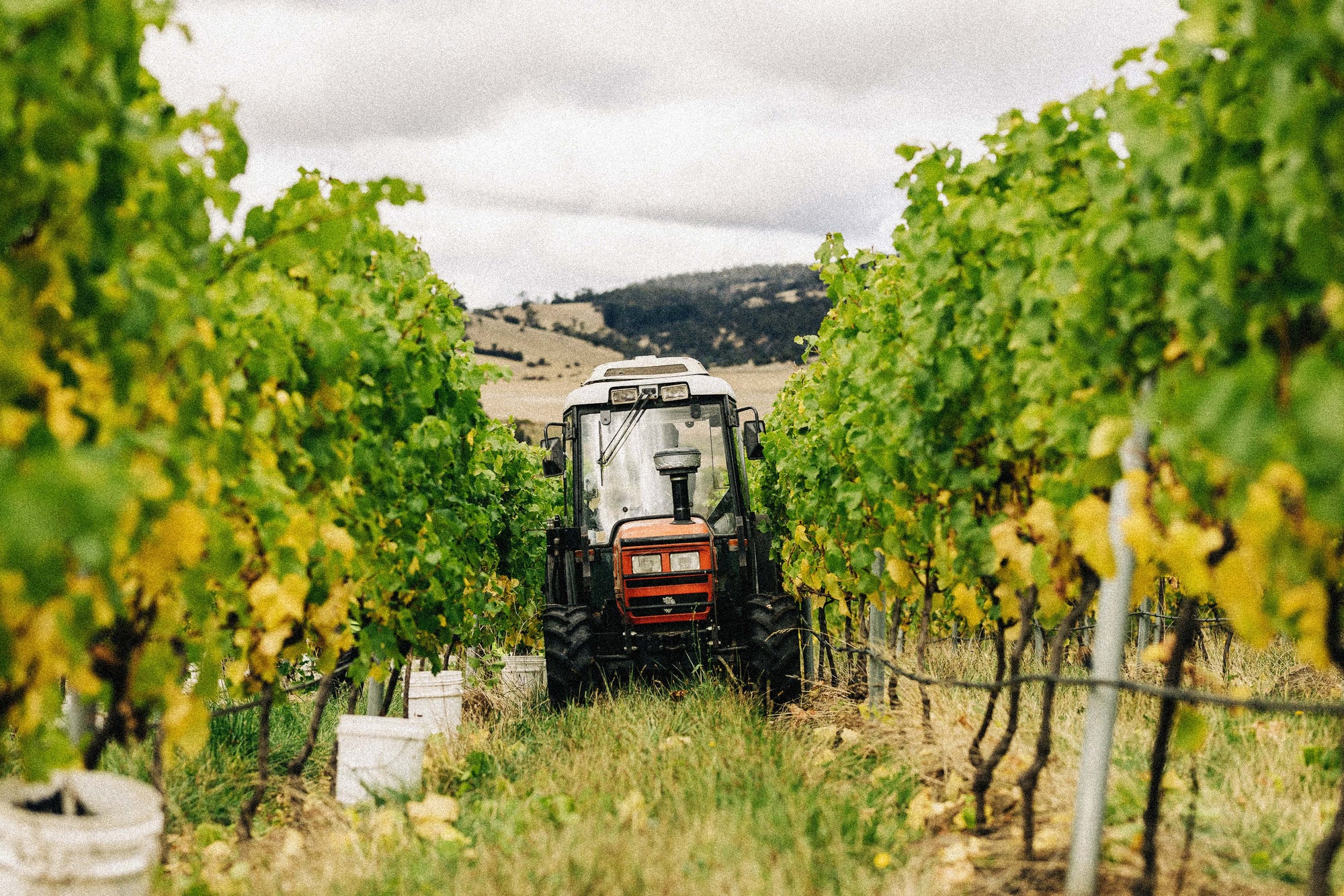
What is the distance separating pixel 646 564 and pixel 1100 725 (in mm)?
3883

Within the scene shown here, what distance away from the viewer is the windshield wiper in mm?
6586

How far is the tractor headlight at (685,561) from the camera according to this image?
6203mm

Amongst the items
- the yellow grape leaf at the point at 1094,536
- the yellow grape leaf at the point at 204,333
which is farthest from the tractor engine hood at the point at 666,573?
the yellow grape leaf at the point at 204,333

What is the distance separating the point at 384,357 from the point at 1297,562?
298 cm

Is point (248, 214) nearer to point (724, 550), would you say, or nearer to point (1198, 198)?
point (1198, 198)

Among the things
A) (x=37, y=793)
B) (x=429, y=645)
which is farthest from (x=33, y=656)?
(x=429, y=645)

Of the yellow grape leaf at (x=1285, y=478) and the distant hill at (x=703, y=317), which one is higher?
the distant hill at (x=703, y=317)

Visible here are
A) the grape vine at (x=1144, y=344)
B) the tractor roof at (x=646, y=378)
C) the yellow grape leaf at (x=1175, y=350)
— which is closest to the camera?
the grape vine at (x=1144, y=344)

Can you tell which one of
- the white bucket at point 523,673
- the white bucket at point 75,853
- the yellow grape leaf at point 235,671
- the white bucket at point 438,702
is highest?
the yellow grape leaf at point 235,671

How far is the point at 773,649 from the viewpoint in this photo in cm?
610

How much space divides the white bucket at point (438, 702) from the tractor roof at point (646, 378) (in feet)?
6.44

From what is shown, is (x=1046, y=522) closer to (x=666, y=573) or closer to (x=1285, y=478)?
(x=1285, y=478)

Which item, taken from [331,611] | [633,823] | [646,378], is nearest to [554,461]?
[646,378]

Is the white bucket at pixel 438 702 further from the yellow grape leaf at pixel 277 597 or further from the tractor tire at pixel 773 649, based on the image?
the yellow grape leaf at pixel 277 597
